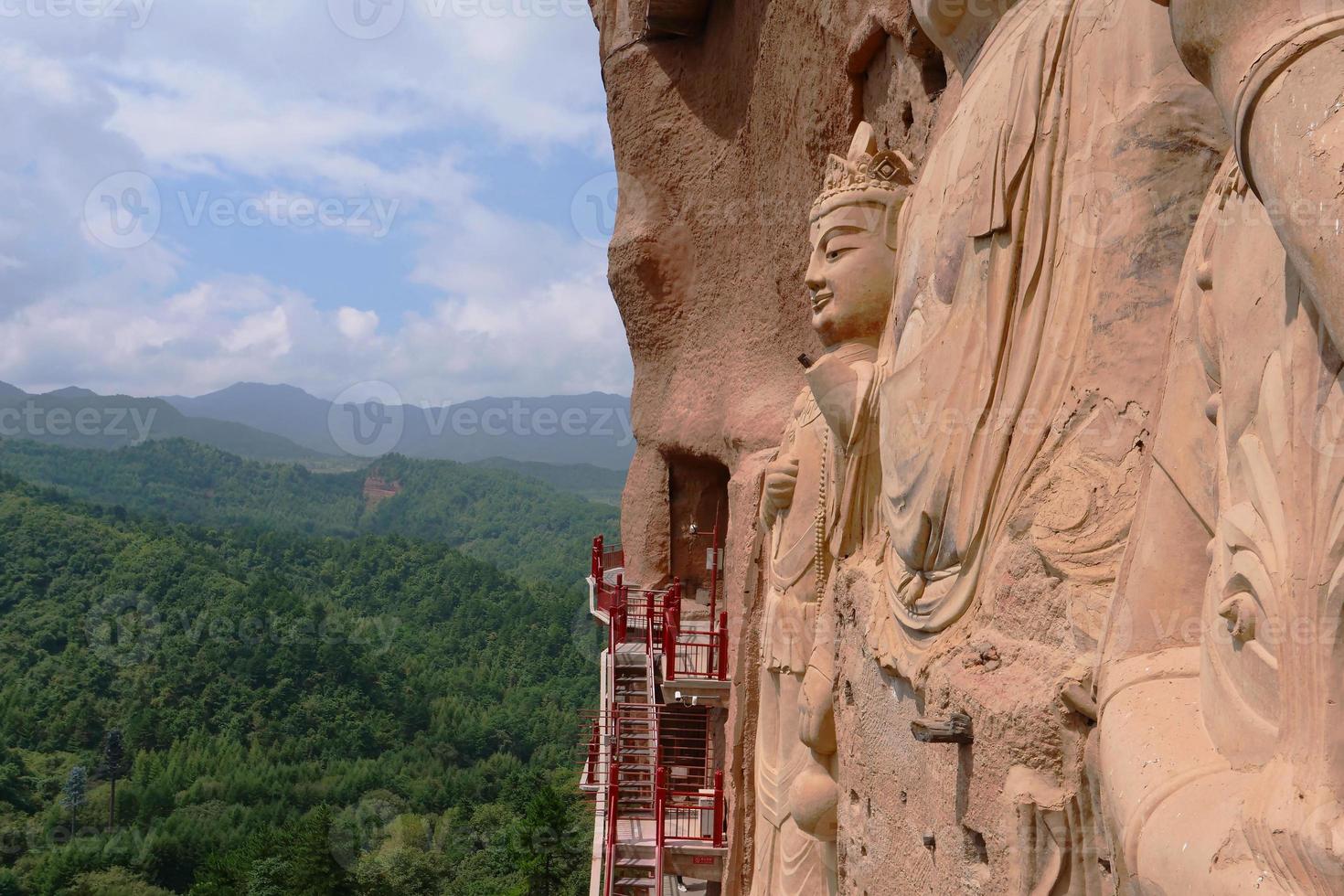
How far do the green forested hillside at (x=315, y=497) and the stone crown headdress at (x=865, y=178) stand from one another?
49439 millimetres

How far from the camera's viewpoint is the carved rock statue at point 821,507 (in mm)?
4410

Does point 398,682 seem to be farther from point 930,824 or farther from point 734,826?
point 930,824

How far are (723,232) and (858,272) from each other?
661cm

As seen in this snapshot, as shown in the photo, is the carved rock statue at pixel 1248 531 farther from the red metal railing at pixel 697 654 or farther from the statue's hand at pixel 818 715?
the red metal railing at pixel 697 654

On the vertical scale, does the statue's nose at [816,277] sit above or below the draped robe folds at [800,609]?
above

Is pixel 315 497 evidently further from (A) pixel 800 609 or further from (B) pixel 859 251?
(B) pixel 859 251

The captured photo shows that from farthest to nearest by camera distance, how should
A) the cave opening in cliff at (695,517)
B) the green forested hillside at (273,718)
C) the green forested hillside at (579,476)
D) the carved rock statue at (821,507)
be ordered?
the green forested hillside at (579,476), the green forested hillside at (273,718), the cave opening in cliff at (695,517), the carved rock statue at (821,507)

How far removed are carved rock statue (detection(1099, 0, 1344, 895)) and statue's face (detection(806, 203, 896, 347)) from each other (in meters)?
1.94

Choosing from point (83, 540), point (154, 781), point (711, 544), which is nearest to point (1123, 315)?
point (711, 544)

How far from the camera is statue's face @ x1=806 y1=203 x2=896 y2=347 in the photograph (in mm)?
4414

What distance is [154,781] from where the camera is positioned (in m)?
27.0

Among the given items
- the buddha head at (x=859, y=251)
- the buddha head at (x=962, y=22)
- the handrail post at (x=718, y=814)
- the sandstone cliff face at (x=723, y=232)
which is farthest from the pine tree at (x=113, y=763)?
the buddha head at (x=962, y=22)

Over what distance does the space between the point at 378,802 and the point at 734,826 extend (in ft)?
65.7

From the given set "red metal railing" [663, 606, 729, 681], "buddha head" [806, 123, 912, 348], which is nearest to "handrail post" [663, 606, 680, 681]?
"red metal railing" [663, 606, 729, 681]
